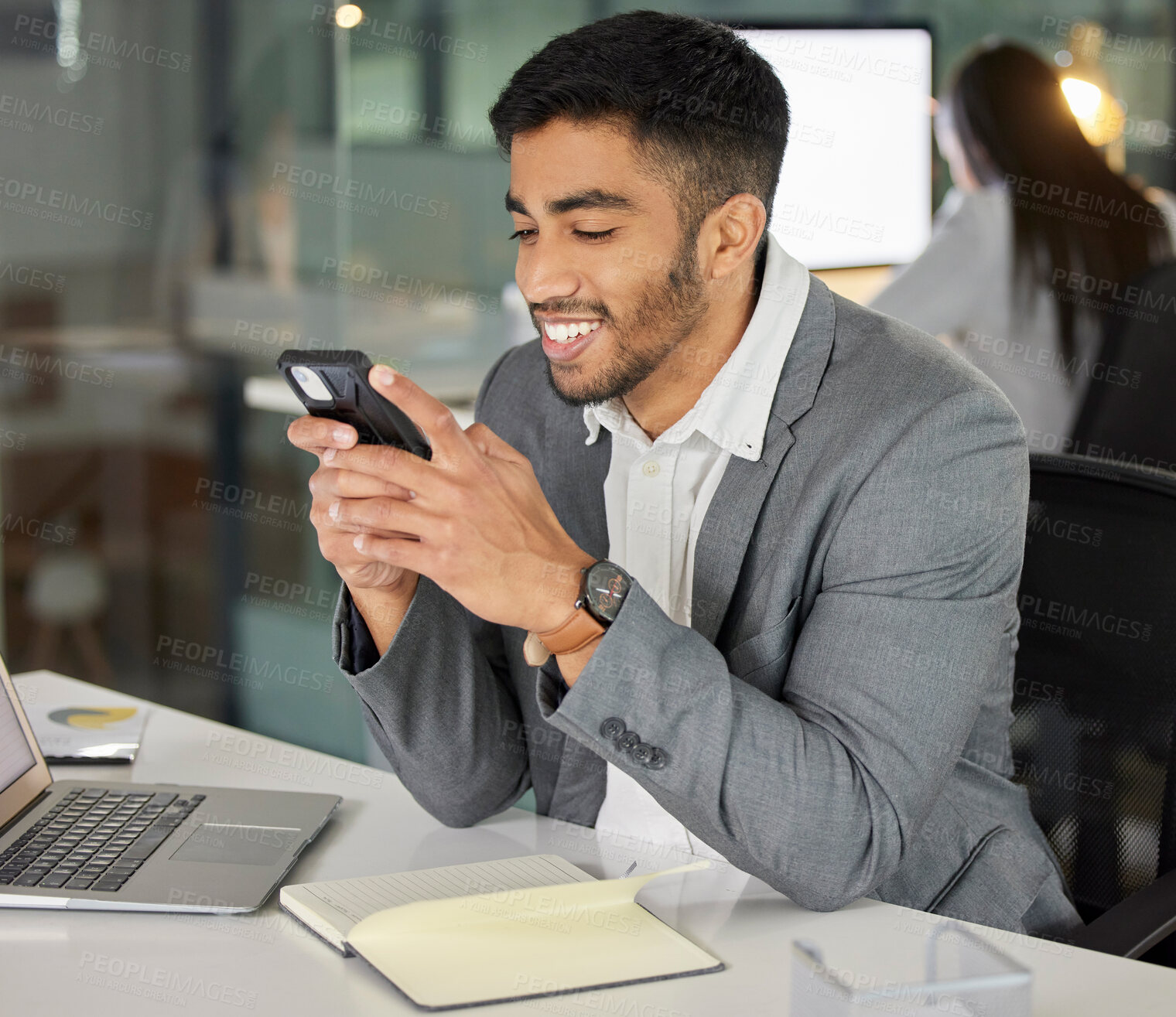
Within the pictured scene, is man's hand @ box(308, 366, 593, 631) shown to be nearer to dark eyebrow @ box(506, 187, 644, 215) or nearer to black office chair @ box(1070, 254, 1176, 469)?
dark eyebrow @ box(506, 187, 644, 215)

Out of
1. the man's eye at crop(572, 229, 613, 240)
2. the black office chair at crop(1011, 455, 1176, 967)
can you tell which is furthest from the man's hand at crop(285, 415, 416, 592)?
the black office chair at crop(1011, 455, 1176, 967)

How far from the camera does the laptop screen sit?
1.16m

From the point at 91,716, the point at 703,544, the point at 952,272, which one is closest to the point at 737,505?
the point at 703,544

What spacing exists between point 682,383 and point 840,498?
0.87 ft

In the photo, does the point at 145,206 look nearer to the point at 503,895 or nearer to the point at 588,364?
the point at 588,364

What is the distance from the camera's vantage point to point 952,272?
8.13 ft

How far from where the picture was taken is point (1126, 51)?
3771 millimetres

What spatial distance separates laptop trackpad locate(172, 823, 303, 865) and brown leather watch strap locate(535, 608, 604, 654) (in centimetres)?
29

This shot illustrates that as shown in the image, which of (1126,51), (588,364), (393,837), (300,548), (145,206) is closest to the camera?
(393,837)

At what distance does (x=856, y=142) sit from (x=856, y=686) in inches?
58.4

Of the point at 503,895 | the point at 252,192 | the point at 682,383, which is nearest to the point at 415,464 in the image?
the point at 503,895

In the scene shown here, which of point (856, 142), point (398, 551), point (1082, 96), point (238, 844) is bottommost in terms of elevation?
point (238, 844)

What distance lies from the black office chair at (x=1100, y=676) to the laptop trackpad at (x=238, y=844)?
76 cm

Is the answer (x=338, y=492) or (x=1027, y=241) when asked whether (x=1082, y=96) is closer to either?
(x=1027, y=241)
